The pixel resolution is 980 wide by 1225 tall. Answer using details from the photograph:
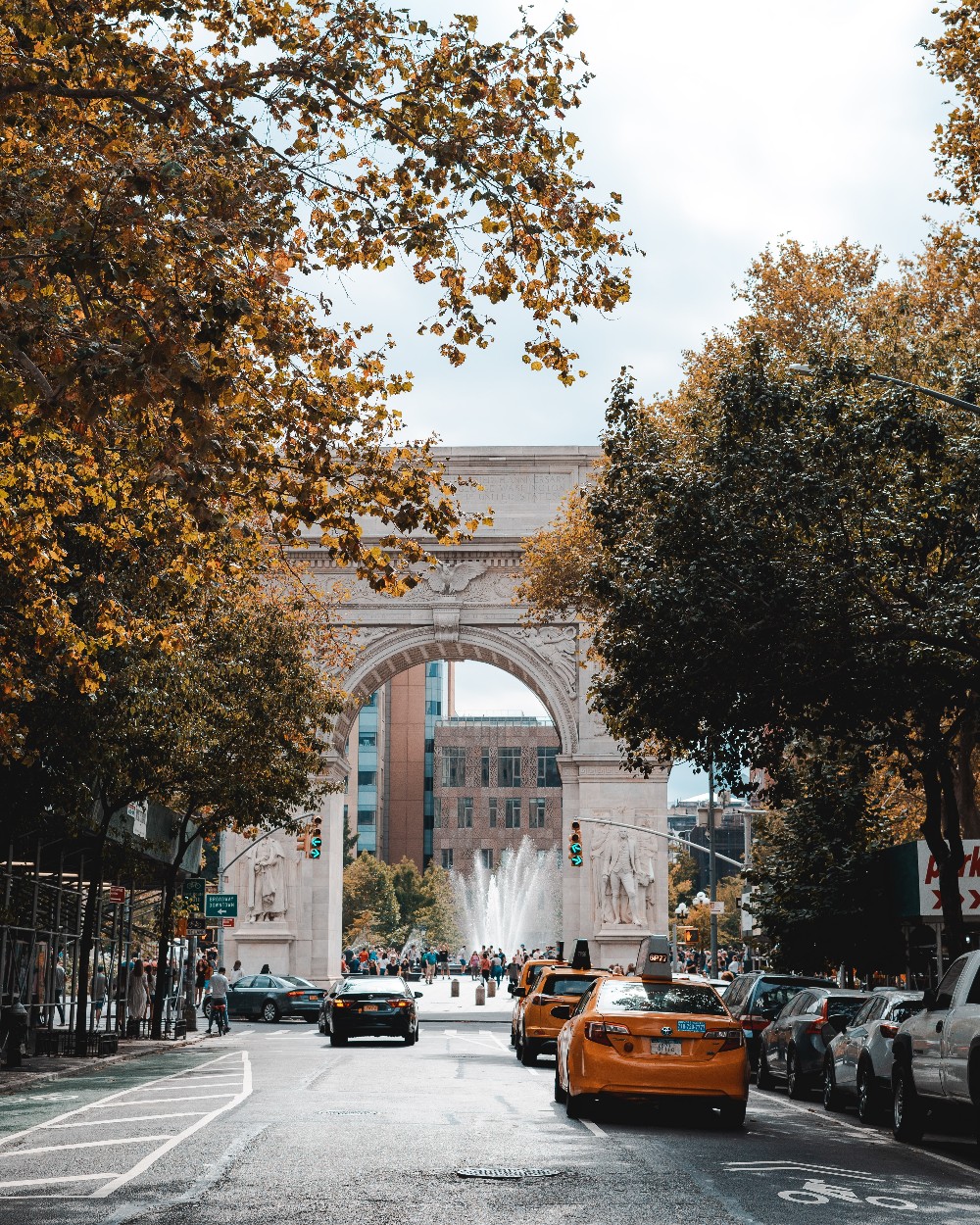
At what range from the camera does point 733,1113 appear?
50.5 ft

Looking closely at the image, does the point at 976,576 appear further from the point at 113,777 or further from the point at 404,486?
the point at 113,777

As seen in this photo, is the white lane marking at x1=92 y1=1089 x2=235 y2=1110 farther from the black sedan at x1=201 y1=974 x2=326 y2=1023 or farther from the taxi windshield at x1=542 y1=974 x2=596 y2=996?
the black sedan at x1=201 y1=974 x2=326 y2=1023

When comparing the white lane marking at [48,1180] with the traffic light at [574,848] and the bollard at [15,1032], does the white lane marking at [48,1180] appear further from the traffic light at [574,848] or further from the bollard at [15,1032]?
the traffic light at [574,848]

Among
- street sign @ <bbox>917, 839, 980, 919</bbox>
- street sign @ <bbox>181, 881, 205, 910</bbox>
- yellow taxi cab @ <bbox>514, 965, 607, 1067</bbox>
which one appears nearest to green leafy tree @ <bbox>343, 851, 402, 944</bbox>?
street sign @ <bbox>181, 881, 205, 910</bbox>

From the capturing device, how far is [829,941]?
31.8 m

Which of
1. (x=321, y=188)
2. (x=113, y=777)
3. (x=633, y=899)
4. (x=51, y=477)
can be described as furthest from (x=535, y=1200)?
(x=633, y=899)

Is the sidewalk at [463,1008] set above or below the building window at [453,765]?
below

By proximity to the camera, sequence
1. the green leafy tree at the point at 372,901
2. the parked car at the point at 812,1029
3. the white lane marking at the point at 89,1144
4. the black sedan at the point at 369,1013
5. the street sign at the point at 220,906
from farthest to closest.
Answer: the green leafy tree at the point at 372,901
the street sign at the point at 220,906
the black sedan at the point at 369,1013
the parked car at the point at 812,1029
the white lane marking at the point at 89,1144

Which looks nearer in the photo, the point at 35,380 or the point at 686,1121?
the point at 35,380

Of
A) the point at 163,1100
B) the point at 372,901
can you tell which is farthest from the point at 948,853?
the point at 372,901

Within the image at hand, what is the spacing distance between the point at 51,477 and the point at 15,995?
48.3 ft

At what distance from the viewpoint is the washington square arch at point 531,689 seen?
47812 millimetres

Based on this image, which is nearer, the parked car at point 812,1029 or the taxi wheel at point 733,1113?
the taxi wheel at point 733,1113

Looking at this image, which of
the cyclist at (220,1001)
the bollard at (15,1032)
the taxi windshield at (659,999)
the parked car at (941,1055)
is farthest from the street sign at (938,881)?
the cyclist at (220,1001)
